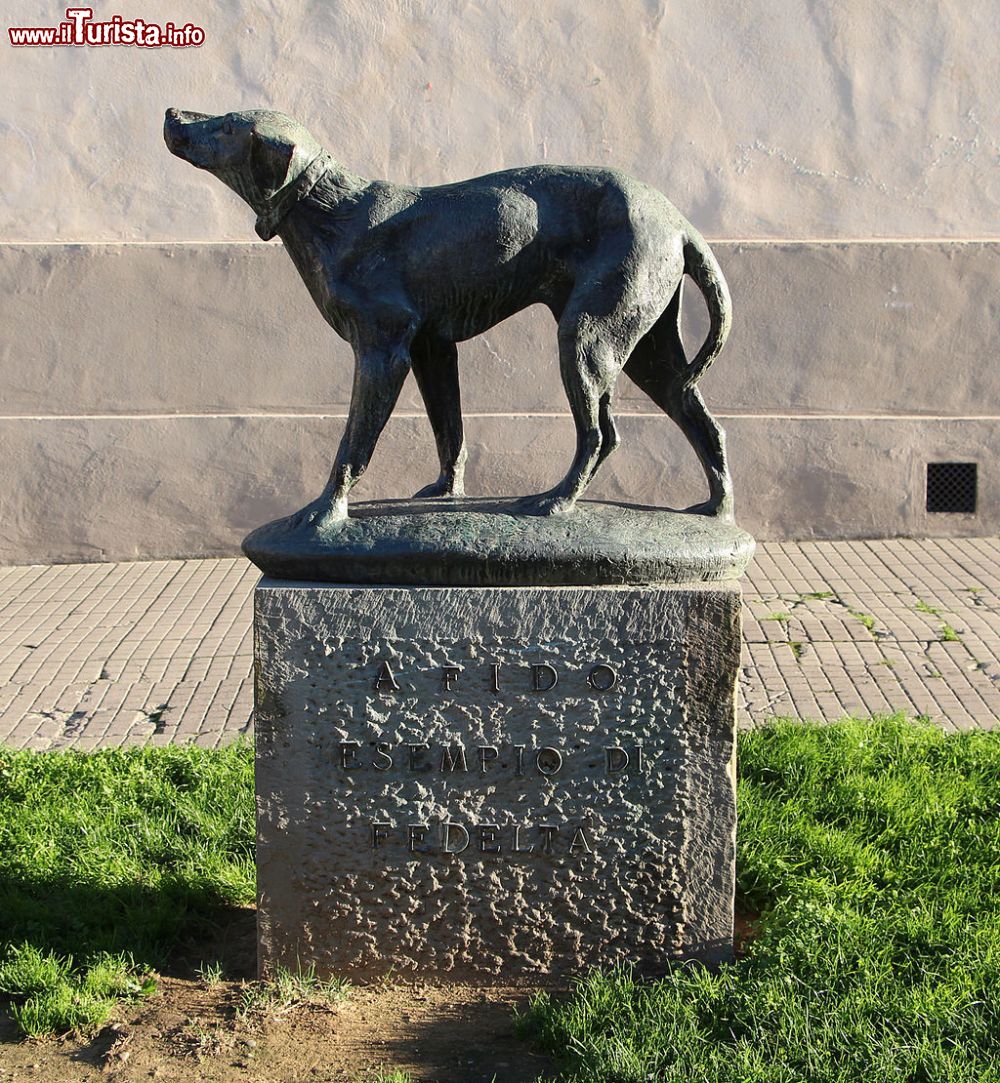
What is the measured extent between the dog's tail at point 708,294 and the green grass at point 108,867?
6.19 ft

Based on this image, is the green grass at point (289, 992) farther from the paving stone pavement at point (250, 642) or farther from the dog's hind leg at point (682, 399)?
the paving stone pavement at point (250, 642)

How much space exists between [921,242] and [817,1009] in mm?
5662

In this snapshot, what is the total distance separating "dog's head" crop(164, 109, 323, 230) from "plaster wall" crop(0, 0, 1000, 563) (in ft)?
14.4

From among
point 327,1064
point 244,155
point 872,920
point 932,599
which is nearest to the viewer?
point 327,1064

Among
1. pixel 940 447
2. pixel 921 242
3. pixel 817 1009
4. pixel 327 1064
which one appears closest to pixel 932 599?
pixel 940 447

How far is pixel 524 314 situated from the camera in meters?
7.71

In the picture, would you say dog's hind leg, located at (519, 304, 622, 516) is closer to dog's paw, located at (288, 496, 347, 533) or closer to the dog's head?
dog's paw, located at (288, 496, 347, 533)

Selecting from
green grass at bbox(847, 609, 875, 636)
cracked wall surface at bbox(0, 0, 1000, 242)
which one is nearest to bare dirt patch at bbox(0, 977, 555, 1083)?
green grass at bbox(847, 609, 875, 636)

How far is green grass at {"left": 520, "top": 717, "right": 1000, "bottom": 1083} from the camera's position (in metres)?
2.78

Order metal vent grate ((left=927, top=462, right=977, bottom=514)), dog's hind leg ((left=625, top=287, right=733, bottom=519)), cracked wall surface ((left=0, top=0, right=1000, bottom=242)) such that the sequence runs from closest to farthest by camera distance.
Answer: dog's hind leg ((left=625, top=287, right=733, bottom=519)), cracked wall surface ((left=0, top=0, right=1000, bottom=242)), metal vent grate ((left=927, top=462, right=977, bottom=514))

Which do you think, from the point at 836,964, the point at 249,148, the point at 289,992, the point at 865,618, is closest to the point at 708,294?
the point at 249,148

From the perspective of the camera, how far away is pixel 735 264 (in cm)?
766

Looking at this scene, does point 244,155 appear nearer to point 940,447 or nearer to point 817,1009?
point 817,1009

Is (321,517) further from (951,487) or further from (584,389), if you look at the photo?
(951,487)
